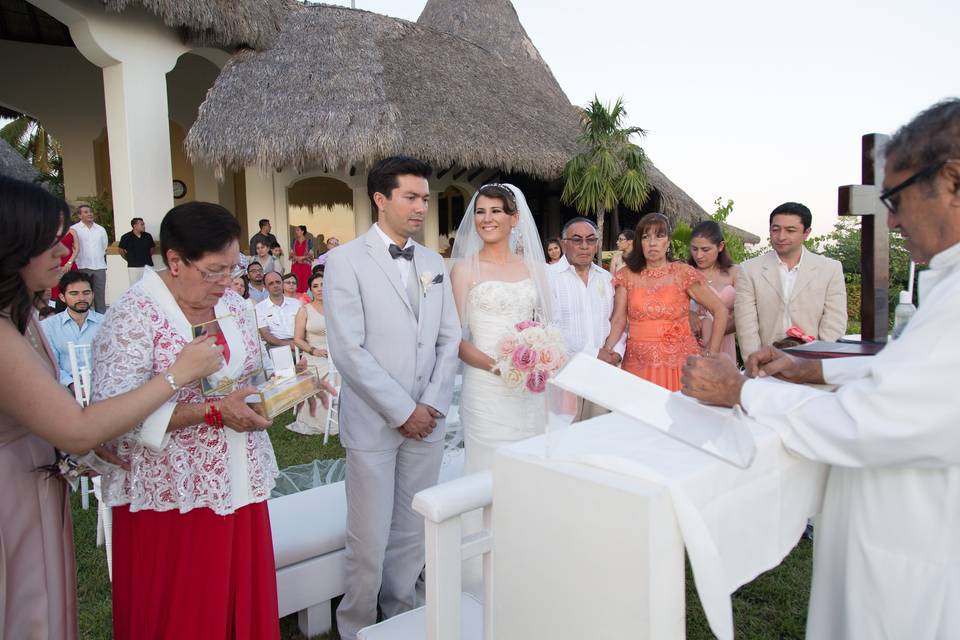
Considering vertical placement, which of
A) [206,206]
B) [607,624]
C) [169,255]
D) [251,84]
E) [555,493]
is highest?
[251,84]

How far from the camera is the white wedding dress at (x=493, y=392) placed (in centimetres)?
351

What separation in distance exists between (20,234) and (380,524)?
191cm

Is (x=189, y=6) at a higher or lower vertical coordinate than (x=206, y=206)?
higher

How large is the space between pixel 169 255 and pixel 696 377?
5.89 ft

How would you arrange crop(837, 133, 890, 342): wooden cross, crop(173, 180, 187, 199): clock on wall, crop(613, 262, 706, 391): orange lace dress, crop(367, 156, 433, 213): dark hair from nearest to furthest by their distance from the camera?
crop(837, 133, 890, 342): wooden cross < crop(367, 156, 433, 213): dark hair < crop(613, 262, 706, 391): orange lace dress < crop(173, 180, 187, 199): clock on wall

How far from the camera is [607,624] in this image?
1.30 m

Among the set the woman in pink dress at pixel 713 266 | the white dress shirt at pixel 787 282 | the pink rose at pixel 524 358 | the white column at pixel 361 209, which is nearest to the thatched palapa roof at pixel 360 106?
the white column at pixel 361 209

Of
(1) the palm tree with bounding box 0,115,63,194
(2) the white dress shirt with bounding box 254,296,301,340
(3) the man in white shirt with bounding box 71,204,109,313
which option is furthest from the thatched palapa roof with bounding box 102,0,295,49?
(1) the palm tree with bounding box 0,115,63,194

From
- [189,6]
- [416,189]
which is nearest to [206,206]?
[416,189]

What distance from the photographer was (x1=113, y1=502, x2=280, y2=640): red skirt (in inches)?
86.2

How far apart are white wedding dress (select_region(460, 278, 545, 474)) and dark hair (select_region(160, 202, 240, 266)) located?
5.47ft

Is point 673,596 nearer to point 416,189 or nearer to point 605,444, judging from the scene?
point 605,444

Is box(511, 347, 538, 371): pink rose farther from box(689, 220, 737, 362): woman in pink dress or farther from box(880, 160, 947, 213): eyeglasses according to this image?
box(689, 220, 737, 362): woman in pink dress

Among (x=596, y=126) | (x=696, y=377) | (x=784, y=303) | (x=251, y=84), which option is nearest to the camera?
(x=696, y=377)
